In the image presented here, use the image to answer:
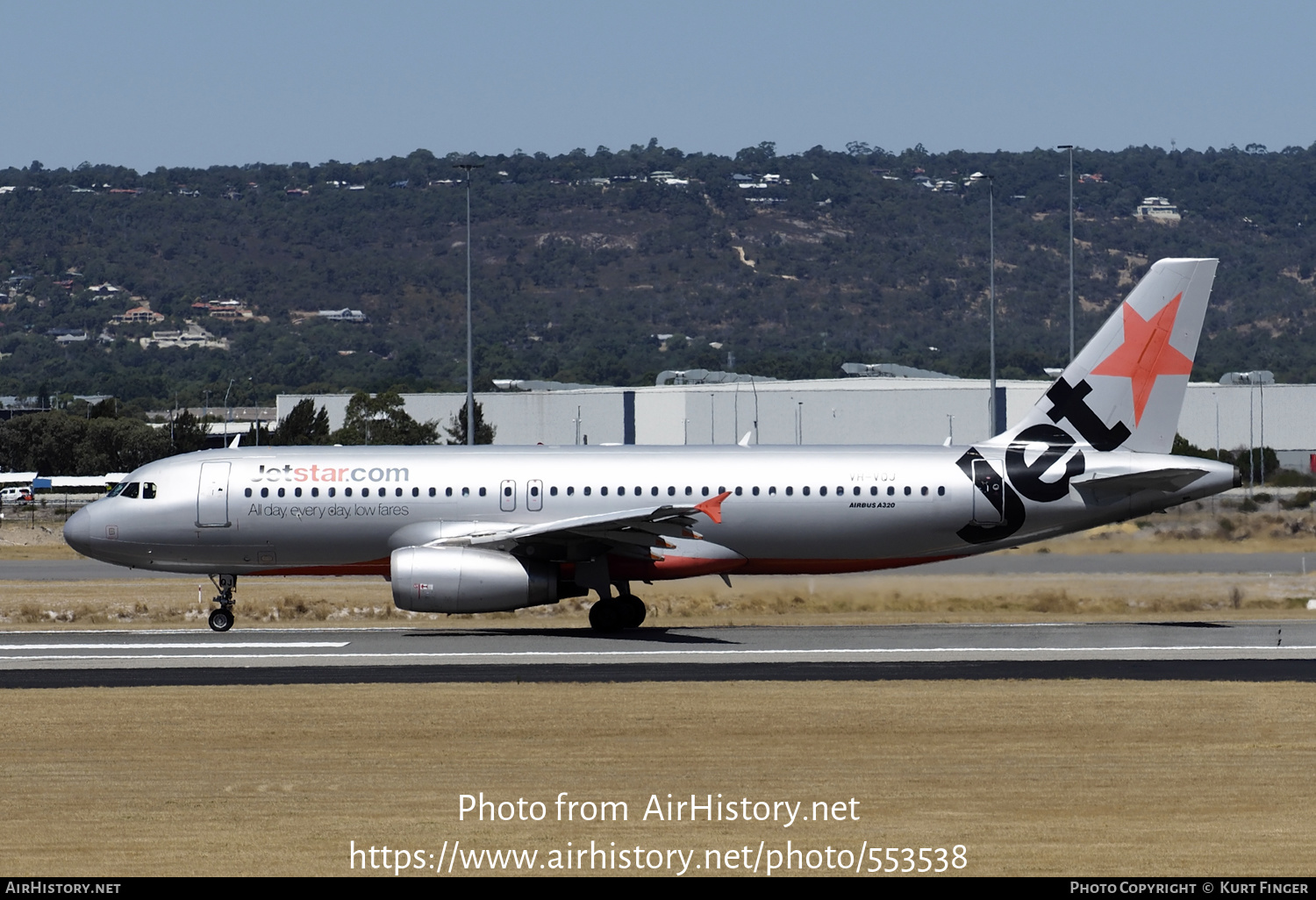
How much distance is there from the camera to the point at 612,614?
1363 inches

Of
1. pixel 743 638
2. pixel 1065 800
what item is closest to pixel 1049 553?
pixel 743 638

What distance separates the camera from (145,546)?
35.8 metres

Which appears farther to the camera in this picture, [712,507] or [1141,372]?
[1141,372]

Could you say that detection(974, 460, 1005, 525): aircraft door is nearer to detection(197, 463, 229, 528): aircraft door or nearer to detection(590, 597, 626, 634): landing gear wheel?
detection(590, 597, 626, 634): landing gear wheel

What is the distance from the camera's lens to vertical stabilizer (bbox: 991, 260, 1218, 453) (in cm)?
3581

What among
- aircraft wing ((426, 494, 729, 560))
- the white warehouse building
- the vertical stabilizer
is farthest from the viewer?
the white warehouse building

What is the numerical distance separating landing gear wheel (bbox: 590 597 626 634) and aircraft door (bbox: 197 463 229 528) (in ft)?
25.2

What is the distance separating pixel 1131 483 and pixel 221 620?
18332 mm

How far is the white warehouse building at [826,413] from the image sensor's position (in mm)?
129625

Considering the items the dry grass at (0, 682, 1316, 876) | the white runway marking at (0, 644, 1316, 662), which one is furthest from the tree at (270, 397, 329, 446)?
the dry grass at (0, 682, 1316, 876)

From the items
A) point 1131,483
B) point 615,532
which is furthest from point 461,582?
point 1131,483

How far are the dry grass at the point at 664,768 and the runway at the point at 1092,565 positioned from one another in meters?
15.9

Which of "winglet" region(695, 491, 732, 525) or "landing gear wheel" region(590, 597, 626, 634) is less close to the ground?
"winglet" region(695, 491, 732, 525)

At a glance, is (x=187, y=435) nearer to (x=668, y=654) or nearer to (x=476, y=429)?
(x=476, y=429)
